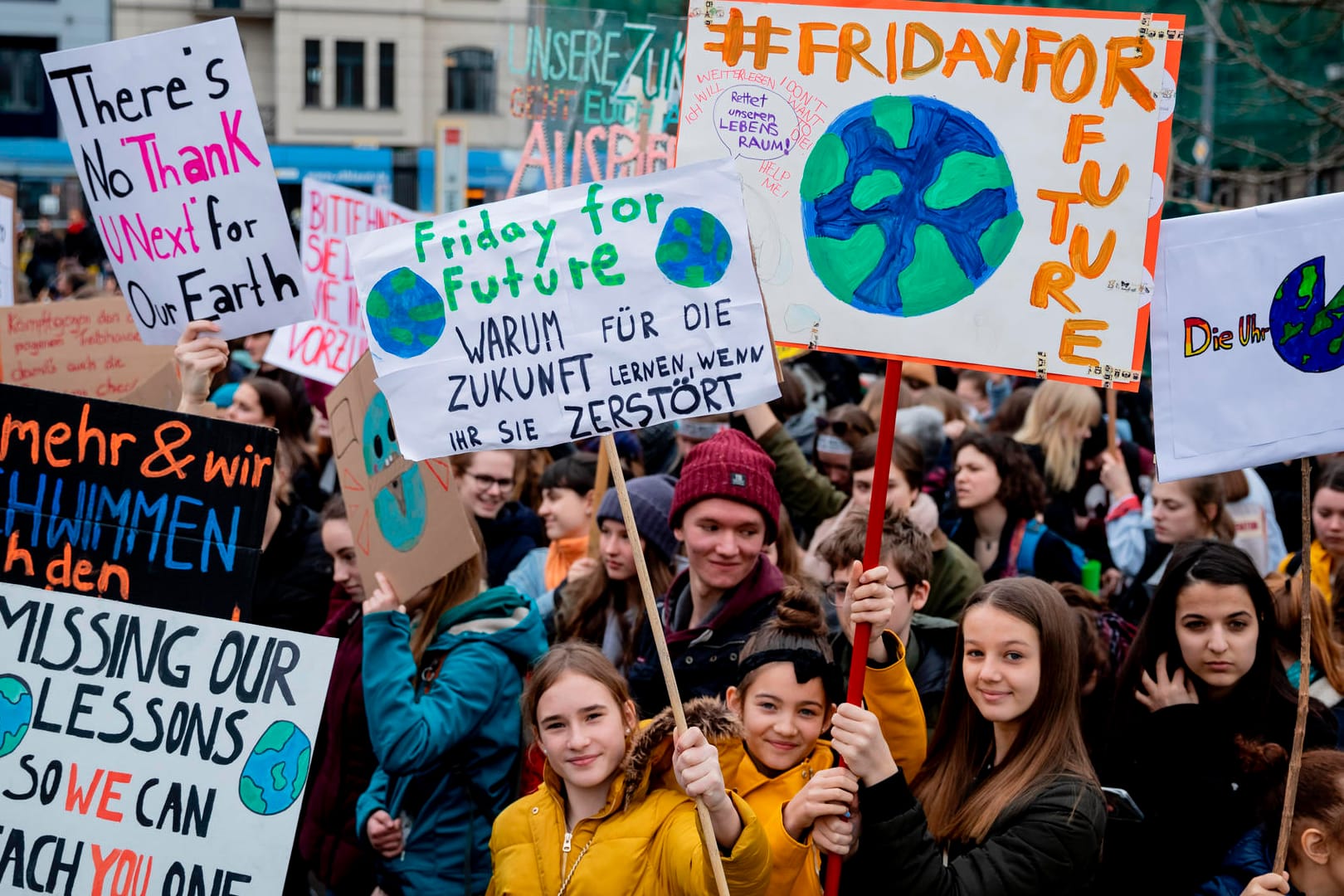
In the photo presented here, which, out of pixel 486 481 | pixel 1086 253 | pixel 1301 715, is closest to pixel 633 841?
pixel 1301 715

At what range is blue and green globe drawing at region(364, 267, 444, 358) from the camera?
10.7 ft

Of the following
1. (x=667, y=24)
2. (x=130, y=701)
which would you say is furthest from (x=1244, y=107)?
(x=130, y=701)

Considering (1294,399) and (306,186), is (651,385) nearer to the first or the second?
(1294,399)

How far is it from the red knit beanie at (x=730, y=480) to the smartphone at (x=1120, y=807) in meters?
1.23

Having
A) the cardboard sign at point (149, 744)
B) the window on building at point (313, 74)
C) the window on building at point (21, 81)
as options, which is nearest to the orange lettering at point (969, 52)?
the cardboard sign at point (149, 744)

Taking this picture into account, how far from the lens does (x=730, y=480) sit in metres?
4.24

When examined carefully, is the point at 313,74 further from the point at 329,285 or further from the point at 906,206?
the point at 906,206

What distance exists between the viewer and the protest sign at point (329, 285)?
6.78m

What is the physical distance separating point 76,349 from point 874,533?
3.80 m

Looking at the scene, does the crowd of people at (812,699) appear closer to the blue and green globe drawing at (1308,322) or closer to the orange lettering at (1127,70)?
the blue and green globe drawing at (1308,322)

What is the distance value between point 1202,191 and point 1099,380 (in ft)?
43.1

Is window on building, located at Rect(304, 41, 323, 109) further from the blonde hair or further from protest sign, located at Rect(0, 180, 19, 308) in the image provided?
the blonde hair

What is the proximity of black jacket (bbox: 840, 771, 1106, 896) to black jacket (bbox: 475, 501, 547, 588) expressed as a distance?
121 inches

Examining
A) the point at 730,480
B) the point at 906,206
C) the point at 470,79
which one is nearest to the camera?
the point at 906,206
